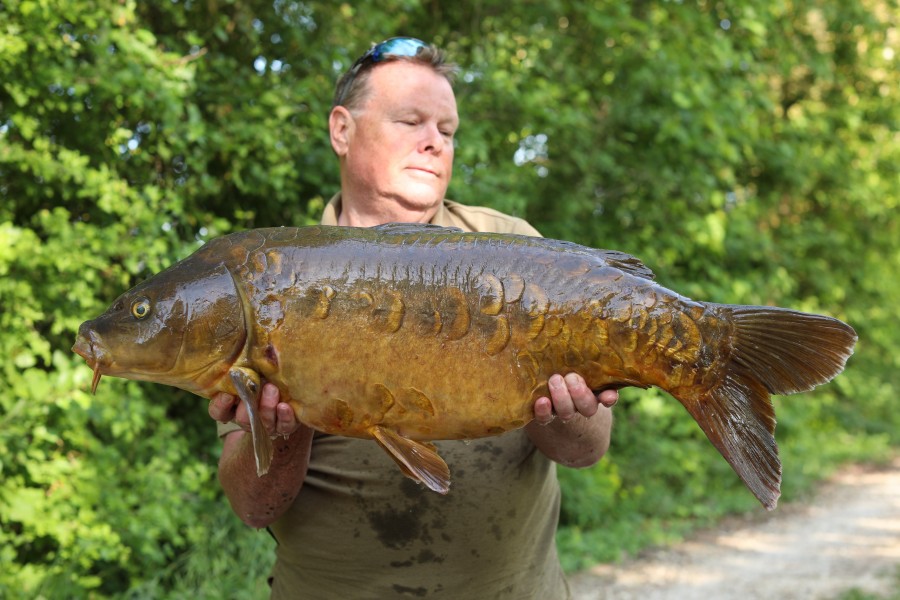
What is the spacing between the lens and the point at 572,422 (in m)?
2.37

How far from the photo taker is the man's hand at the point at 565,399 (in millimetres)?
2016

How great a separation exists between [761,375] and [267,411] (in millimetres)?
1070

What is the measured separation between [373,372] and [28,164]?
2.77 m

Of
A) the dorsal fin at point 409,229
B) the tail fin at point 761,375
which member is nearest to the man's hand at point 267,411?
the dorsal fin at point 409,229

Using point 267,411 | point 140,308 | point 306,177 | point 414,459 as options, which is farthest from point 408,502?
point 306,177

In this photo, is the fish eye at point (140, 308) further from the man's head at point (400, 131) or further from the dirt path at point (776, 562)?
the dirt path at point (776, 562)

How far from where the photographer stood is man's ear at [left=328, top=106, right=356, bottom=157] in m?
2.79

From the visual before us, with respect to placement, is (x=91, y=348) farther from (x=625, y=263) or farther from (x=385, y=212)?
(x=625, y=263)

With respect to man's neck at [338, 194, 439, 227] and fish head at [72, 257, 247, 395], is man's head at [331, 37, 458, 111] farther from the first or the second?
fish head at [72, 257, 247, 395]

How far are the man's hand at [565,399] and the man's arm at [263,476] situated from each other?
21.2 inches

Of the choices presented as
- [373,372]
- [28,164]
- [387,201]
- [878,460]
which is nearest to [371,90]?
[387,201]

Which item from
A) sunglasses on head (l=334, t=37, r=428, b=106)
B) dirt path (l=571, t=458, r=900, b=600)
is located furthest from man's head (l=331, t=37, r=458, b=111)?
dirt path (l=571, t=458, r=900, b=600)

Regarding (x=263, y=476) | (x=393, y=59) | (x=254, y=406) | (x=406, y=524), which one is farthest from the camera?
(x=393, y=59)

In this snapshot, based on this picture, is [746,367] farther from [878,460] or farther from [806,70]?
[878,460]
